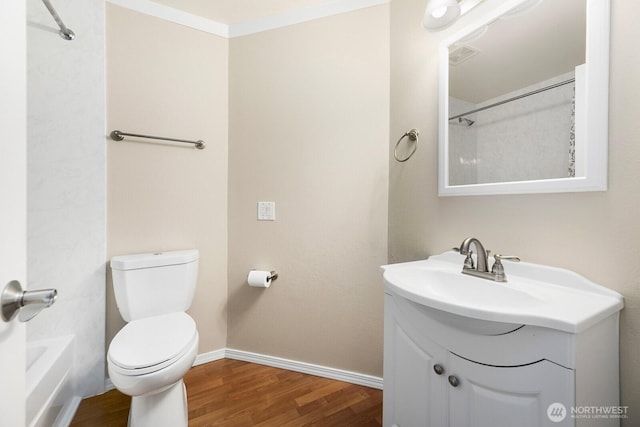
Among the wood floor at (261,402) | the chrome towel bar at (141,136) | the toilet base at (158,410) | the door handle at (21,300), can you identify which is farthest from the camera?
the chrome towel bar at (141,136)

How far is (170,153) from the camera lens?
1.59m

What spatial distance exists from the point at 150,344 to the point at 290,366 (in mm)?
867

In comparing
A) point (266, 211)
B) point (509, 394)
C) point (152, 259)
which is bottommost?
point (509, 394)

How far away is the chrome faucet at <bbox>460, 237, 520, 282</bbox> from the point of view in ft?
2.90

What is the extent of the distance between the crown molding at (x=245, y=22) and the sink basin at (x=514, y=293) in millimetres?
1491

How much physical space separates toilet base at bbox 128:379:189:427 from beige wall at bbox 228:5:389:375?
0.63m

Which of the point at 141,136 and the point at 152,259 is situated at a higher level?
the point at 141,136

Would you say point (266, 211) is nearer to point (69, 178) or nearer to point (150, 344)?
point (150, 344)

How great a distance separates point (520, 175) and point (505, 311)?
579 mm

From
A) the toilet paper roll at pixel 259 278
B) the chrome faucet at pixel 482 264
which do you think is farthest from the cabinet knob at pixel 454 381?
the toilet paper roll at pixel 259 278

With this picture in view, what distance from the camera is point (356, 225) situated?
150 centimetres

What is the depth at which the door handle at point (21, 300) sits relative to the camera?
40 cm

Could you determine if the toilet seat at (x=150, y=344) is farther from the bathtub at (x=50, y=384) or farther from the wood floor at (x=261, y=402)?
the wood floor at (x=261, y=402)

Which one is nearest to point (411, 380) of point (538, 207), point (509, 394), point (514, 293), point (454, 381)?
point (454, 381)
